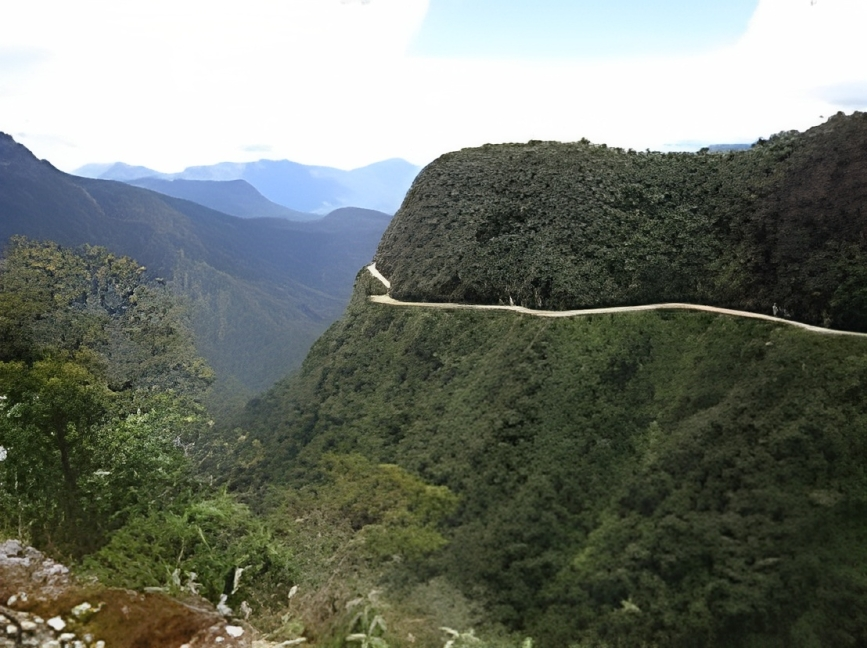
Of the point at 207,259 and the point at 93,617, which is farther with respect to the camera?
the point at 207,259

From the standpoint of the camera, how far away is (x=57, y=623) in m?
16.7

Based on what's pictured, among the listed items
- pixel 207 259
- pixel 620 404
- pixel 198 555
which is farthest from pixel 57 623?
pixel 207 259

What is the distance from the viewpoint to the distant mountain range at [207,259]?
53.7 metres

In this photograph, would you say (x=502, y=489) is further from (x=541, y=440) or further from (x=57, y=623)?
(x=57, y=623)

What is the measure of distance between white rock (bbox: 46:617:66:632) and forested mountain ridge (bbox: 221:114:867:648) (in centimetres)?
809

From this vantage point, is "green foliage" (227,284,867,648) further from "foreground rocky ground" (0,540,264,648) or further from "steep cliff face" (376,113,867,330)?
"foreground rocky ground" (0,540,264,648)

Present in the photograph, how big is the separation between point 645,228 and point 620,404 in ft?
41.8

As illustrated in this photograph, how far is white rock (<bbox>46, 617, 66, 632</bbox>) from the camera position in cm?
1653

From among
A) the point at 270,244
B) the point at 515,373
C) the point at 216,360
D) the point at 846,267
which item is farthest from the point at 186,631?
the point at 270,244

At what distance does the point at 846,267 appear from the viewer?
74.7 ft

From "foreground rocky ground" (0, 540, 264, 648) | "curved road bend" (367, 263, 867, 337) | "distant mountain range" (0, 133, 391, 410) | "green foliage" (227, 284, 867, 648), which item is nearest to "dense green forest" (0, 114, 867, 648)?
"green foliage" (227, 284, 867, 648)

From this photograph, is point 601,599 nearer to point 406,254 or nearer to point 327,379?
point 327,379

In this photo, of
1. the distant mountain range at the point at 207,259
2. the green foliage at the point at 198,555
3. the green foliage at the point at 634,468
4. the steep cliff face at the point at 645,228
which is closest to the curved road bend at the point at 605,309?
the steep cliff face at the point at 645,228

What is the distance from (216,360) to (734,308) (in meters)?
40.3
